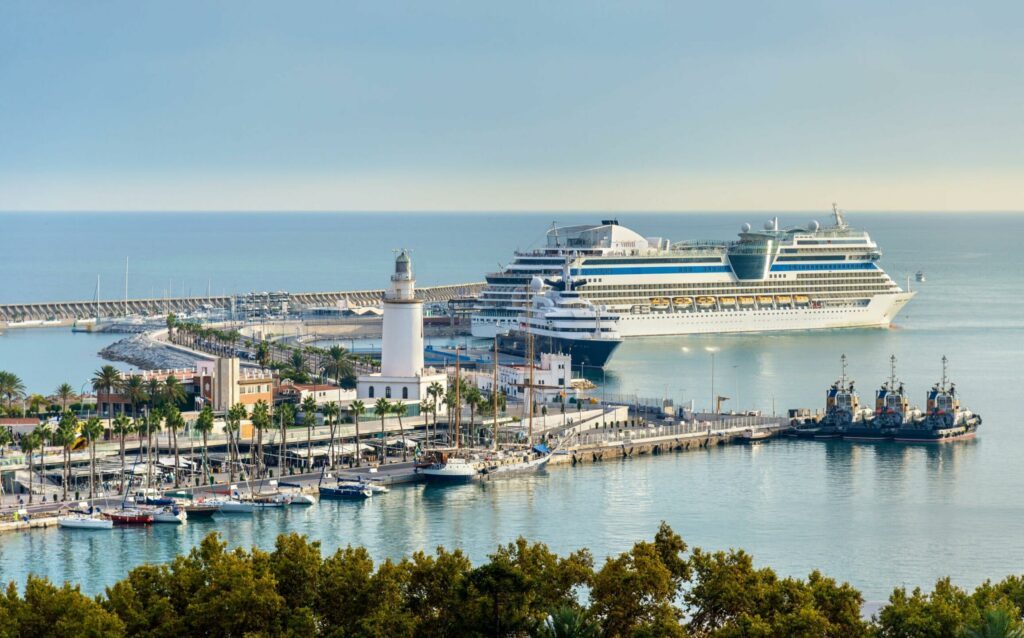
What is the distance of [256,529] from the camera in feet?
134

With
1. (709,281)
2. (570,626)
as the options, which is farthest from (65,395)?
(709,281)

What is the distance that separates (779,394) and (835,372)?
28.7 feet

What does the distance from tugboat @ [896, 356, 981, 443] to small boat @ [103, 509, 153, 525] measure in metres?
25.5

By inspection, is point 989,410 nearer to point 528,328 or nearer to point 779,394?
point 779,394

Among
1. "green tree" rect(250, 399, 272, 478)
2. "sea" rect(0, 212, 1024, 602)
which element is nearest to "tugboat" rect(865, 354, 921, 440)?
"sea" rect(0, 212, 1024, 602)

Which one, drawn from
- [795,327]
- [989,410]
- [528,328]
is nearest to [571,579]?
[989,410]

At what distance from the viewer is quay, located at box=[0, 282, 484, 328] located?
330ft

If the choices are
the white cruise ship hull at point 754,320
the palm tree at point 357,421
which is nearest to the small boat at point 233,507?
the palm tree at point 357,421

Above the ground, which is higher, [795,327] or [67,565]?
[795,327]

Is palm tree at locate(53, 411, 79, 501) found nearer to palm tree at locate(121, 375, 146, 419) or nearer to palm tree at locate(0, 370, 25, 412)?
palm tree at locate(121, 375, 146, 419)

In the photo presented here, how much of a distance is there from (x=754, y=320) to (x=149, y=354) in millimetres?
34981

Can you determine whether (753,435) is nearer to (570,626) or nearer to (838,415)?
(838,415)

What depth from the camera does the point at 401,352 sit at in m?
Answer: 55.7

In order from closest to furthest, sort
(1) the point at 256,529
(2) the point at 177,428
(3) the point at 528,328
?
1. (1) the point at 256,529
2. (2) the point at 177,428
3. (3) the point at 528,328
